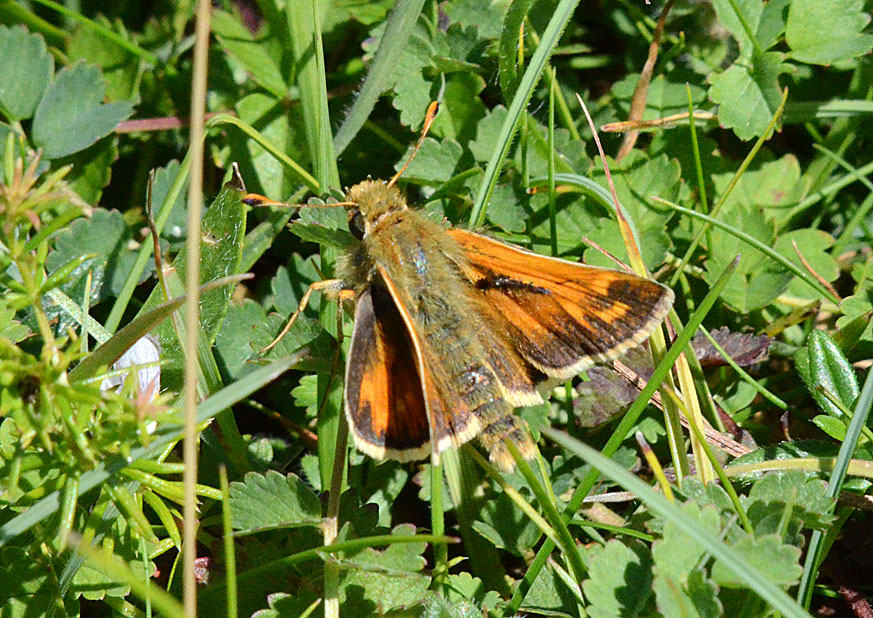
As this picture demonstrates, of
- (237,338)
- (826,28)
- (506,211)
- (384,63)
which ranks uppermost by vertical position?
(826,28)

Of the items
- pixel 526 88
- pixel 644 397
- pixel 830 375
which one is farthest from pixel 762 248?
pixel 526 88

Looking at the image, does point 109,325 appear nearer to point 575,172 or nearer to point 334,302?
point 334,302

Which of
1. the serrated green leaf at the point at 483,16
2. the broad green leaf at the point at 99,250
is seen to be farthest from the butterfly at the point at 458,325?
the serrated green leaf at the point at 483,16

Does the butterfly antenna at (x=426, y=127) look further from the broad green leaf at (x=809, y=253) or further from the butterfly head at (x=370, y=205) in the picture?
the broad green leaf at (x=809, y=253)

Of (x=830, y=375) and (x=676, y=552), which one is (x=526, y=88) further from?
(x=676, y=552)

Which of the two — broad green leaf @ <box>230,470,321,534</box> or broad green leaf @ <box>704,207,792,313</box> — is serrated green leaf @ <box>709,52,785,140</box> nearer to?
broad green leaf @ <box>704,207,792,313</box>

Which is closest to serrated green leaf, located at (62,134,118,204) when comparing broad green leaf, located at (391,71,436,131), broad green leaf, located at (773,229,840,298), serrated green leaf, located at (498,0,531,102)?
broad green leaf, located at (391,71,436,131)
